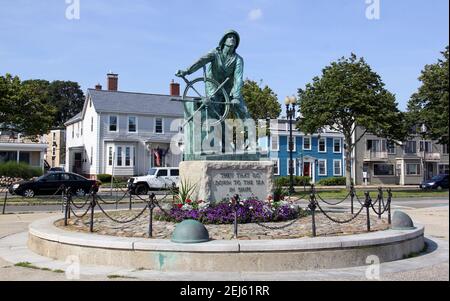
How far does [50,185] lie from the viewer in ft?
92.7

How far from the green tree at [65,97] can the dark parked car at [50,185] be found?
218 ft

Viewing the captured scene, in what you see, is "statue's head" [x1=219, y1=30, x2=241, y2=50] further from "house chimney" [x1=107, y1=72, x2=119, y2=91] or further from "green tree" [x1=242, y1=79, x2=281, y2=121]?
"house chimney" [x1=107, y1=72, x2=119, y2=91]

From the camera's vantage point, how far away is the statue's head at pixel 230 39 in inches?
509

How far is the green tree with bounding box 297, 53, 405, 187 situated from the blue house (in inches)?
715

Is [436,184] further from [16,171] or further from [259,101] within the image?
[16,171]

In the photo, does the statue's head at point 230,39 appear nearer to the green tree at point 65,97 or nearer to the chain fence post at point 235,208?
the chain fence post at point 235,208

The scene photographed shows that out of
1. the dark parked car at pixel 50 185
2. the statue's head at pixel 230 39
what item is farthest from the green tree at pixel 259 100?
the statue's head at pixel 230 39

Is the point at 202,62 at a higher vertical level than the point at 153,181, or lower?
higher

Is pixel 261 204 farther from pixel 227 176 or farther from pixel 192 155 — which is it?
pixel 192 155

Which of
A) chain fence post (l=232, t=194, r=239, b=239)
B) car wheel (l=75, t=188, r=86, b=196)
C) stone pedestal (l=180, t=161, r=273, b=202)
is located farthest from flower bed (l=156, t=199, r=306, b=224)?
car wheel (l=75, t=188, r=86, b=196)

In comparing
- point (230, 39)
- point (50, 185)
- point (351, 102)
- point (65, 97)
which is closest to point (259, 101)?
point (351, 102)

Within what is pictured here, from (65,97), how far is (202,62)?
86852 mm

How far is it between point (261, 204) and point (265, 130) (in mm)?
30948

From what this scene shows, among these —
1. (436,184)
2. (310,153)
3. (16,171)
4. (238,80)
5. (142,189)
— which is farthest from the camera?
(310,153)
